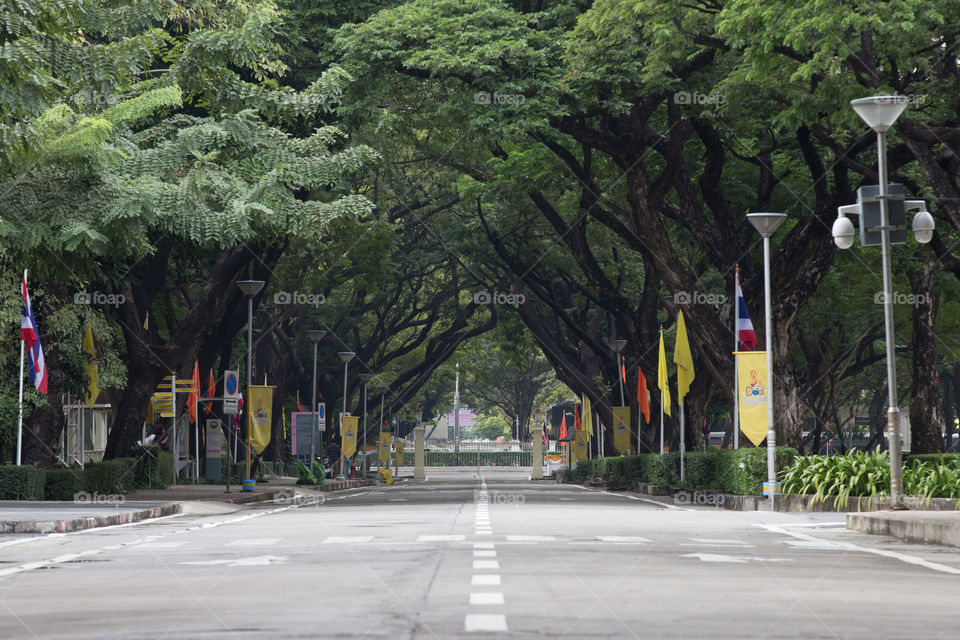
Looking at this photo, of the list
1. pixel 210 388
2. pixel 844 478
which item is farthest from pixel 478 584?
pixel 210 388

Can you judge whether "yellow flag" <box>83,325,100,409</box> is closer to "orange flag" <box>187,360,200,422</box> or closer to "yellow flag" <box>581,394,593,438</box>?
"orange flag" <box>187,360,200,422</box>

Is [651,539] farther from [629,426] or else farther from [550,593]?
[629,426]

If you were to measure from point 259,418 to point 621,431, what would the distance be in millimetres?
15553

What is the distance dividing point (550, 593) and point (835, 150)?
19455 millimetres

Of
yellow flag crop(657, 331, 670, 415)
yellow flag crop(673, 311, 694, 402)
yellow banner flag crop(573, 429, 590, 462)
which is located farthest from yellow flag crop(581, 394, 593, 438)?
yellow flag crop(673, 311, 694, 402)

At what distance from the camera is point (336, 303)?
2180 inches

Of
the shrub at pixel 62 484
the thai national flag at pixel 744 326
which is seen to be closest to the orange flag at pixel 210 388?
the shrub at pixel 62 484

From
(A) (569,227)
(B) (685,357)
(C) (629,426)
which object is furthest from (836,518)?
(C) (629,426)

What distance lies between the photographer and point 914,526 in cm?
1616

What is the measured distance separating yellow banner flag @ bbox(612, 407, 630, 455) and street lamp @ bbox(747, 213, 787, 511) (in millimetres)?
19788

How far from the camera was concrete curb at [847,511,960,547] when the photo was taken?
49.6ft

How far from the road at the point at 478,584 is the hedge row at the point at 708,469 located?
907 centimetres

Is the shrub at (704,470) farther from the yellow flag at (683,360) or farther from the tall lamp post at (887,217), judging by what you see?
the tall lamp post at (887,217)

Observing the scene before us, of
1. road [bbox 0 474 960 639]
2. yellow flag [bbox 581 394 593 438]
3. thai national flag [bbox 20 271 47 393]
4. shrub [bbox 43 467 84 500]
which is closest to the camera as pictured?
road [bbox 0 474 960 639]
